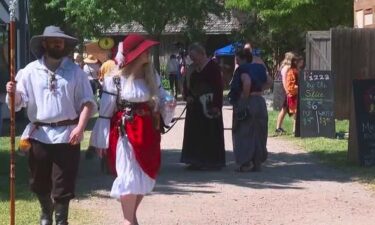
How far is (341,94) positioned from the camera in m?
15.1

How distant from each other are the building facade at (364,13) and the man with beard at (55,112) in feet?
46.9

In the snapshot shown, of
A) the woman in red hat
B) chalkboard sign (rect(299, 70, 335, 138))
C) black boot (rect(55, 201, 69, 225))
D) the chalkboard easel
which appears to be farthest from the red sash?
chalkboard sign (rect(299, 70, 335, 138))

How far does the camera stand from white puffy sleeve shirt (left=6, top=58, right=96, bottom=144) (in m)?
6.56

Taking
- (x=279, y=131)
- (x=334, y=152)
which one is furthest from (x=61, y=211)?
(x=279, y=131)

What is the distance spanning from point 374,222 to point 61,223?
10.0 feet

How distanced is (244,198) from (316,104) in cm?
597

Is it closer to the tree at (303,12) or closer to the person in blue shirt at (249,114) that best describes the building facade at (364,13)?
the tree at (303,12)

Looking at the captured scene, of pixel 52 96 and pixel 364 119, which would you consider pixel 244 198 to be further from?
pixel 52 96

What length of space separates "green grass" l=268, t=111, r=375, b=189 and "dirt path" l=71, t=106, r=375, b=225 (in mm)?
207

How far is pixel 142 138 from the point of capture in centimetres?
680

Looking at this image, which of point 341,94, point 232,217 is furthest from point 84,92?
point 341,94

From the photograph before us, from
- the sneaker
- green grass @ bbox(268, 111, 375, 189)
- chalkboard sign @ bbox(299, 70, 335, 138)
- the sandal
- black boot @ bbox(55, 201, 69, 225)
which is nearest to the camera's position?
black boot @ bbox(55, 201, 69, 225)

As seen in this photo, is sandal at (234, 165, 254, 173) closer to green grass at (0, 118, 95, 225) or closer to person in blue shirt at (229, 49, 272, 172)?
person in blue shirt at (229, 49, 272, 172)

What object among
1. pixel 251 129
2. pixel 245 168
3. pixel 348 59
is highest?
pixel 348 59
